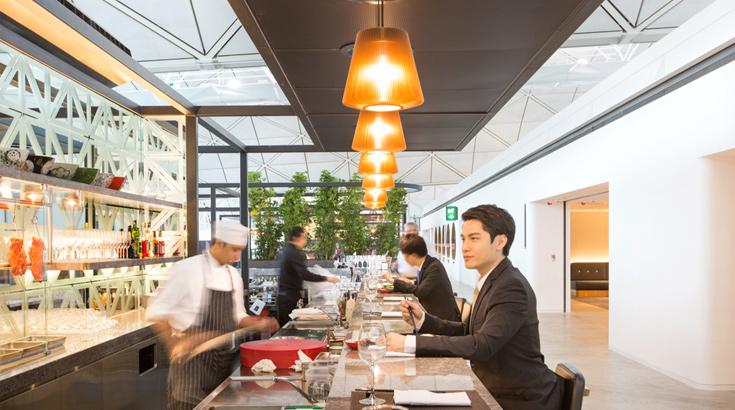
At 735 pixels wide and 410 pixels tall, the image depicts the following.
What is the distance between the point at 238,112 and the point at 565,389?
16.4 feet

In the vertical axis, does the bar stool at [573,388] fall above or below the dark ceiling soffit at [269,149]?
below

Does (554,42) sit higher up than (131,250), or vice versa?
(554,42)

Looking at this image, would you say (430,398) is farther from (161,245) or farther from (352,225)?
(352,225)

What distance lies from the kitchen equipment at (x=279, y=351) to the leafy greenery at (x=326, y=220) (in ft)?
35.6

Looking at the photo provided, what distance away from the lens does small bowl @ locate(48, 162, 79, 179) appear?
4.22 metres

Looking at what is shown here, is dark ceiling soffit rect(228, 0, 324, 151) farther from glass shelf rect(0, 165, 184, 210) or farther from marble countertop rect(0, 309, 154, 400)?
marble countertop rect(0, 309, 154, 400)

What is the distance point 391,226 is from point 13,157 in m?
11.3

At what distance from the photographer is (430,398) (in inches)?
70.4

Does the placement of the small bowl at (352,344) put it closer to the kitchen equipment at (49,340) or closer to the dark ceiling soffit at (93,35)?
the kitchen equipment at (49,340)

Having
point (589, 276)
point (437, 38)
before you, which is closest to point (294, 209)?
point (589, 276)

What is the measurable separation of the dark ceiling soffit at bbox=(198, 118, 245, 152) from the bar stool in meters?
5.47

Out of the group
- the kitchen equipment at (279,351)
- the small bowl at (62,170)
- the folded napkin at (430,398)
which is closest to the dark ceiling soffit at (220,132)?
the small bowl at (62,170)

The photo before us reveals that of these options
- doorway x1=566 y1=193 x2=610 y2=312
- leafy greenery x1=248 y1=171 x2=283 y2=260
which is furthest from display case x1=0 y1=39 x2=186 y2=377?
doorway x1=566 y1=193 x2=610 y2=312

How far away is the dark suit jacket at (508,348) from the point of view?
2.42 metres
